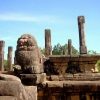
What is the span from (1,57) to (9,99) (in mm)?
21858

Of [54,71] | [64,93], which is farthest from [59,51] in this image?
[64,93]

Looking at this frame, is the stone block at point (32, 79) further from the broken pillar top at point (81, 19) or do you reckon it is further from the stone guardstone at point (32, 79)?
A: the broken pillar top at point (81, 19)

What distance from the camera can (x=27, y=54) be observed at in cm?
467

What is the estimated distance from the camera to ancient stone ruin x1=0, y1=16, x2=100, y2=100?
210cm

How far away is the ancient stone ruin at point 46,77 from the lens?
2.10m

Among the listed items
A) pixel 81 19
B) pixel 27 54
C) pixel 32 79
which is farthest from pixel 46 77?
pixel 81 19

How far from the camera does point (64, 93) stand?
334 cm

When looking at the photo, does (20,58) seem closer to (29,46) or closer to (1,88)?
(29,46)

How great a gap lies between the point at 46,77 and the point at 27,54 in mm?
815

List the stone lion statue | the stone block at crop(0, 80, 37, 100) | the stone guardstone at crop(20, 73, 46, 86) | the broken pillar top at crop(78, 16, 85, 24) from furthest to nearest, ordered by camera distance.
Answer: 1. the broken pillar top at crop(78, 16, 85, 24)
2. the stone lion statue
3. the stone guardstone at crop(20, 73, 46, 86)
4. the stone block at crop(0, 80, 37, 100)

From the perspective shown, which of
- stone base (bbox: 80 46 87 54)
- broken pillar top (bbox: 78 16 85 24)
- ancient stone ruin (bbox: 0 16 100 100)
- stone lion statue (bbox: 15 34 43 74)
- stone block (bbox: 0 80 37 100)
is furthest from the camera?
broken pillar top (bbox: 78 16 85 24)

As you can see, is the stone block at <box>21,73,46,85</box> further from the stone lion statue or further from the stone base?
the stone base

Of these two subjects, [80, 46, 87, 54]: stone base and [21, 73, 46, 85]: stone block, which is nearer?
[21, 73, 46, 85]: stone block

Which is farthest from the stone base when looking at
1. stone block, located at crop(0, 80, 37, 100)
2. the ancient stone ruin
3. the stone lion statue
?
stone block, located at crop(0, 80, 37, 100)
